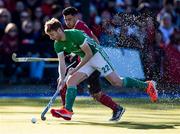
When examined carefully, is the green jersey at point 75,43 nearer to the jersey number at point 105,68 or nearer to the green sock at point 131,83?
the jersey number at point 105,68

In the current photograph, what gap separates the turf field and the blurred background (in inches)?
88.8

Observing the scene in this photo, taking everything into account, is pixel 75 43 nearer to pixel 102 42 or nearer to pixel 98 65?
pixel 98 65

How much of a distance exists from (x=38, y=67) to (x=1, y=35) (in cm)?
109

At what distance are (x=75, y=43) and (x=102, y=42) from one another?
19.8ft

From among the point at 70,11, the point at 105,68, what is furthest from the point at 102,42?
the point at 105,68

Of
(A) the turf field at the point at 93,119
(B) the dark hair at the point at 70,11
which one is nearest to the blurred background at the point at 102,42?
(A) the turf field at the point at 93,119

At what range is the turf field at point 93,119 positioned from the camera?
30.1ft

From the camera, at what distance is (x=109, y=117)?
10938mm

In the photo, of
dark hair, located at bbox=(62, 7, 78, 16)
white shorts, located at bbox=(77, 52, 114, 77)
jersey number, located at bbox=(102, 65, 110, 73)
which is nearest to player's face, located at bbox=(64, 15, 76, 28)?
dark hair, located at bbox=(62, 7, 78, 16)

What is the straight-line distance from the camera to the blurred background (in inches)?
638

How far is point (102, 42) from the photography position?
16031 millimetres

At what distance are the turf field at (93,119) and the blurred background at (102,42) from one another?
2256 millimetres

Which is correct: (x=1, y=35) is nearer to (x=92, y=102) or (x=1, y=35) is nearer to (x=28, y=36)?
(x=28, y=36)

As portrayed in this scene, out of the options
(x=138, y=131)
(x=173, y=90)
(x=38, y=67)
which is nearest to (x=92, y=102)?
(x=173, y=90)
